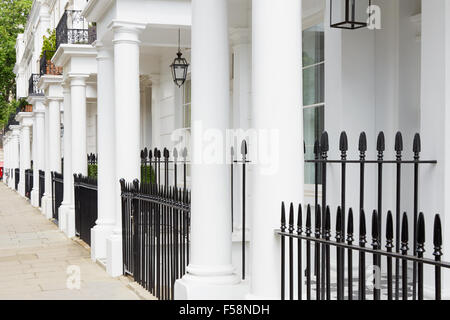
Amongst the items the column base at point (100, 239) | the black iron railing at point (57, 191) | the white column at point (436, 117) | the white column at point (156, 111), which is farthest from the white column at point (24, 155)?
the white column at point (436, 117)

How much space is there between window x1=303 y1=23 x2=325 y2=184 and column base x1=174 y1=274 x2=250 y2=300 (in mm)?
3442

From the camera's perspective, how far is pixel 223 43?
523 centimetres

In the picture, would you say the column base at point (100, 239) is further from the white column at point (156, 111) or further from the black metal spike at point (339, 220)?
the black metal spike at point (339, 220)

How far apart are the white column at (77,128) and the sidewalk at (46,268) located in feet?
1.79

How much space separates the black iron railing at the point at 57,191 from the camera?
1548 centimetres

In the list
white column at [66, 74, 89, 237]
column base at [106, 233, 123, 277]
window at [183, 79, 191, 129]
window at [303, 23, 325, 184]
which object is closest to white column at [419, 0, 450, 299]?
window at [303, 23, 325, 184]

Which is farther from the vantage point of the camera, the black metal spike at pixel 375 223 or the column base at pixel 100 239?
the column base at pixel 100 239

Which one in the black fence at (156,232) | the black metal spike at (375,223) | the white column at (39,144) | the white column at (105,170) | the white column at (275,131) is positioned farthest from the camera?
the white column at (39,144)

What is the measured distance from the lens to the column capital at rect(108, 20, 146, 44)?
868 centimetres

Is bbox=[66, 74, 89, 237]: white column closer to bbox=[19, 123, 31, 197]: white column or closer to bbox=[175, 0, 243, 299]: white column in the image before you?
bbox=[175, 0, 243, 299]: white column

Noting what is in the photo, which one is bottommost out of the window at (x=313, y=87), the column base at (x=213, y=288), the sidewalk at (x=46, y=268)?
the sidewalk at (x=46, y=268)

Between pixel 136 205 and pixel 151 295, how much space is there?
3.80 feet

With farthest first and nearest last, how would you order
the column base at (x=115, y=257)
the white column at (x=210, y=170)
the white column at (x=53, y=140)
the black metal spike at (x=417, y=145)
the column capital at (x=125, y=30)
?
1. the white column at (x=53, y=140)
2. the column capital at (x=125, y=30)
3. the column base at (x=115, y=257)
4. the white column at (x=210, y=170)
5. the black metal spike at (x=417, y=145)
